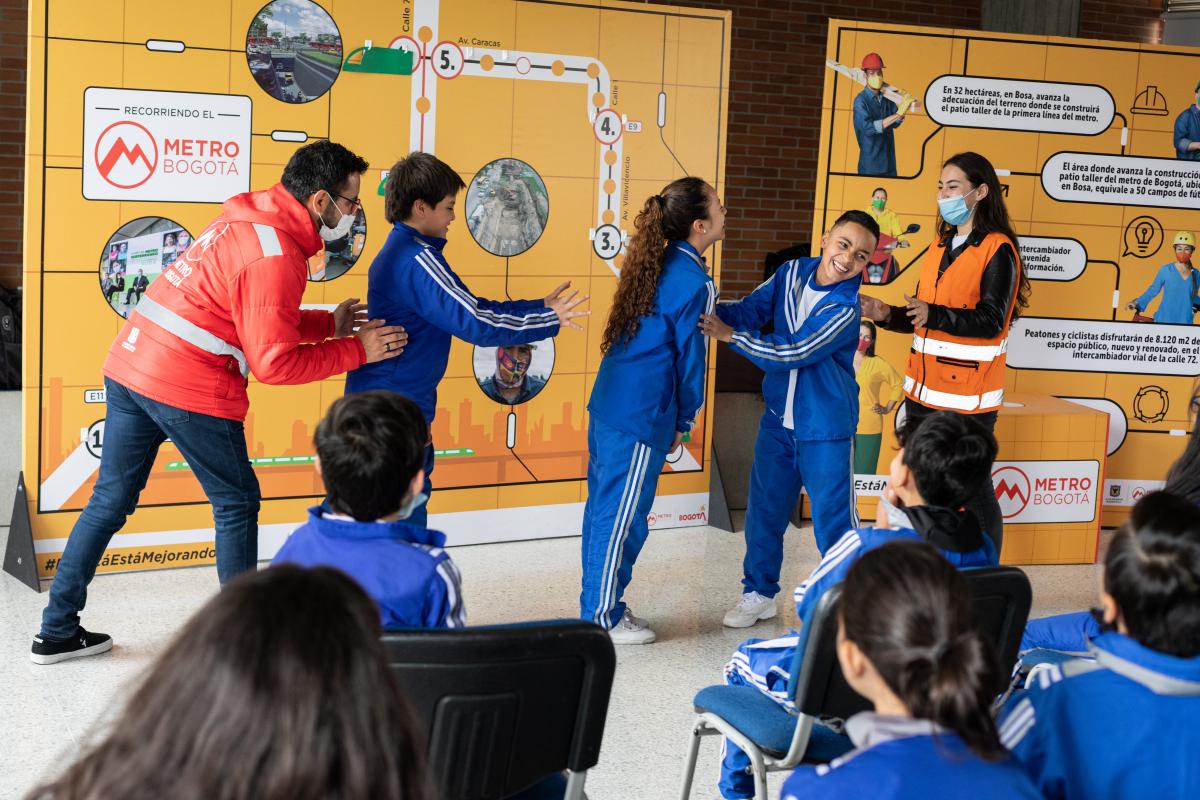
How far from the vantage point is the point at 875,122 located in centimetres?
501

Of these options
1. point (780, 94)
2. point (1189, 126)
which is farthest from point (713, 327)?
point (780, 94)

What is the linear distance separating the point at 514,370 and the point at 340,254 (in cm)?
86

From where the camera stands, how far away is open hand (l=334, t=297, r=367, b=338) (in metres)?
3.66

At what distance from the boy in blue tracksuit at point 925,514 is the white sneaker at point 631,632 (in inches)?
57.4

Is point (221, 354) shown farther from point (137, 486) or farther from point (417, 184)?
point (417, 184)

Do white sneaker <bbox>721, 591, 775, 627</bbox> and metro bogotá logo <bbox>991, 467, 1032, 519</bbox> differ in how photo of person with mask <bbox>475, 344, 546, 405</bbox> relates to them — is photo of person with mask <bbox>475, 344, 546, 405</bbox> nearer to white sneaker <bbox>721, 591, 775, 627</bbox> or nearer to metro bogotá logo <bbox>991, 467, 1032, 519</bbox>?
white sneaker <bbox>721, 591, 775, 627</bbox>

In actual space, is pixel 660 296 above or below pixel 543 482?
above

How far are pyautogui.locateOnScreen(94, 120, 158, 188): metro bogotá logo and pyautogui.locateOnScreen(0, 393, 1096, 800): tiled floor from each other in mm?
1431

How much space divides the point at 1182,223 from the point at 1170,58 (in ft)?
2.38

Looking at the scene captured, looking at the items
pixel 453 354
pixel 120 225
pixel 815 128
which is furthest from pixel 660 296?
pixel 815 128

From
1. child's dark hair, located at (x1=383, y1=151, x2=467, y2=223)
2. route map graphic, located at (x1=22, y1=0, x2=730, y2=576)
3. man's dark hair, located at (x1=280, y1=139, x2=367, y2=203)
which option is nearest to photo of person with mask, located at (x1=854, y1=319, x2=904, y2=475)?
route map graphic, located at (x1=22, y1=0, x2=730, y2=576)

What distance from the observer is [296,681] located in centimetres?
86

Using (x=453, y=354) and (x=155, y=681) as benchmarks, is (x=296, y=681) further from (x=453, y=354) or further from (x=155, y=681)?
(x=453, y=354)

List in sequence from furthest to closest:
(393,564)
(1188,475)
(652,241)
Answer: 1. (652,241)
2. (1188,475)
3. (393,564)
